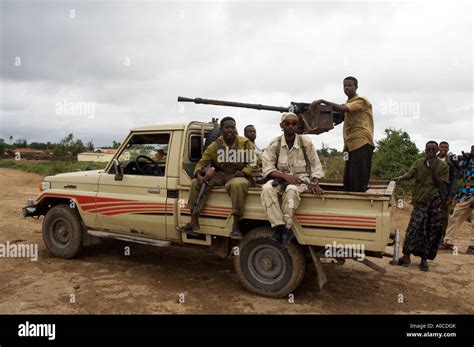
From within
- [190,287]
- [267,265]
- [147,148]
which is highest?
[147,148]

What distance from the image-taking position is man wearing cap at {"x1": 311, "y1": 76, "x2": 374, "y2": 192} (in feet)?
14.0

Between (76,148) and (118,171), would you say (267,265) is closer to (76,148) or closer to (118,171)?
(118,171)

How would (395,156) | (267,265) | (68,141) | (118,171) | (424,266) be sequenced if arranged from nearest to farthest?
(267,265)
(118,171)
(424,266)
(395,156)
(68,141)

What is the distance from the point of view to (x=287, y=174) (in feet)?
13.5

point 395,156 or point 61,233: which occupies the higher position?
point 395,156

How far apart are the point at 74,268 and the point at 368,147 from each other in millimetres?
4162

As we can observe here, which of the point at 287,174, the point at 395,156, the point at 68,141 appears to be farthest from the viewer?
the point at 68,141

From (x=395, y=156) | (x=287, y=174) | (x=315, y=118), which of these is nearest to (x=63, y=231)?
(x=287, y=174)

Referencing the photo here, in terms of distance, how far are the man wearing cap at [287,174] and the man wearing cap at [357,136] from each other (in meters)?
0.42

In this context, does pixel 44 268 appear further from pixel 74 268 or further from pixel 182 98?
pixel 182 98

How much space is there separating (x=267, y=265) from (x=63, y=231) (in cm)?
324

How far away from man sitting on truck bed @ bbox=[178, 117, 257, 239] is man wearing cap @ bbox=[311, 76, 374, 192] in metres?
0.98

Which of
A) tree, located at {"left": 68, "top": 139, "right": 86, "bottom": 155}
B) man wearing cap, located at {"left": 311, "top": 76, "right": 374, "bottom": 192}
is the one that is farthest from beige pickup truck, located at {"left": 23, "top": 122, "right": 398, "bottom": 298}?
tree, located at {"left": 68, "top": 139, "right": 86, "bottom": 155}

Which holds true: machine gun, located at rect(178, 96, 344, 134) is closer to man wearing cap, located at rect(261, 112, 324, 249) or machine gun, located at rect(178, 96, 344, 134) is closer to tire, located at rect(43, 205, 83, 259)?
man wearing cap, located at rect(261, 112, 324, 249)
